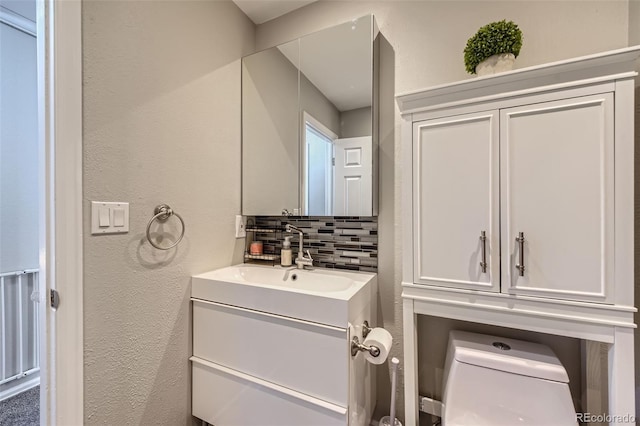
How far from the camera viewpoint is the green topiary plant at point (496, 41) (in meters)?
0.98

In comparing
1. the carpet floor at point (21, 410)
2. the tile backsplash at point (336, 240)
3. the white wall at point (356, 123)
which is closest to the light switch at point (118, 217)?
the tile backsplash at point (336, 240)

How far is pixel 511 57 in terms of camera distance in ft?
3.24

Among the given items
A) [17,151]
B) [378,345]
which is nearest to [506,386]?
[378,345]

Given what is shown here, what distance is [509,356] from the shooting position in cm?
99

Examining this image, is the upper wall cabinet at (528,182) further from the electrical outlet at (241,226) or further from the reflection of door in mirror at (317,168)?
the electrical outlet at (241,226)

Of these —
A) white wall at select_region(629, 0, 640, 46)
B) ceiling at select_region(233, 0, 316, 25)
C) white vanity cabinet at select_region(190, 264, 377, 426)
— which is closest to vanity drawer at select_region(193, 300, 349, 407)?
white vanity cabinet at select_region(190, 264, 377, 426)

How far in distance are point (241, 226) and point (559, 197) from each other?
146cm

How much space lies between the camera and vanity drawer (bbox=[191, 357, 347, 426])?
986 millimetres

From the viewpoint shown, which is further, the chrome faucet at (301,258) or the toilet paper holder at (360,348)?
the chrome faucet at (301,258)

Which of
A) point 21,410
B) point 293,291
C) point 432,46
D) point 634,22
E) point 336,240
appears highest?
point 432,46

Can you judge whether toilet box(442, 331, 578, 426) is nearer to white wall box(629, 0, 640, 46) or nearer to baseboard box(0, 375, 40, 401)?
white wall box(629, 0, 640, 46)

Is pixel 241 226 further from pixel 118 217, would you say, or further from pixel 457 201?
pixel 457 201

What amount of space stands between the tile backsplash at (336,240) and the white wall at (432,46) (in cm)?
7

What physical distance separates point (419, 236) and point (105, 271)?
1.17 m
